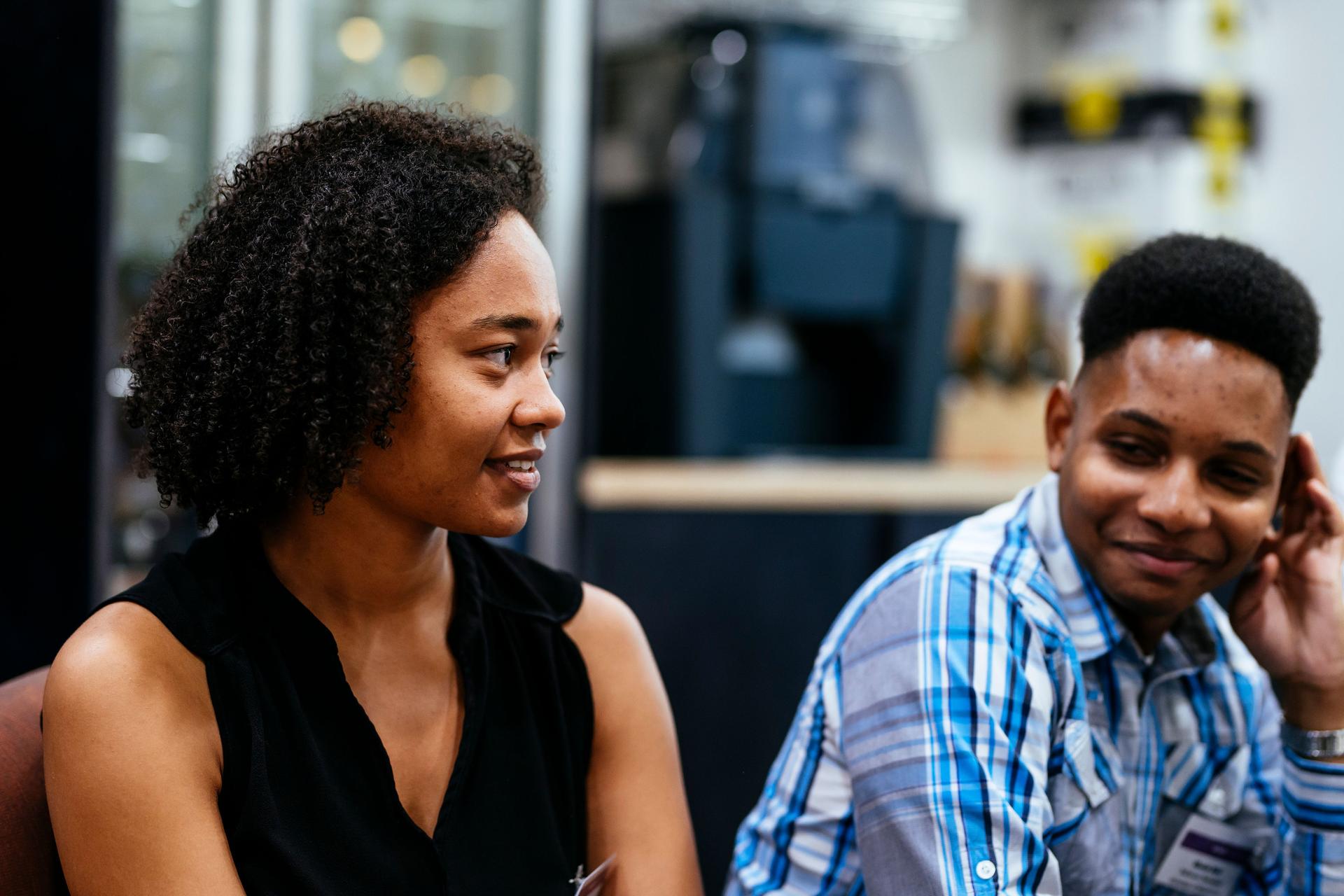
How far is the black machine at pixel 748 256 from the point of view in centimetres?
278

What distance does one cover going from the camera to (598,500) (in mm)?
2459

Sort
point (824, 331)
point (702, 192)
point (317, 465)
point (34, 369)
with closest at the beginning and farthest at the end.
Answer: point (317, 465)
point (34, 369)
point (702, 192)
point (824, 331)

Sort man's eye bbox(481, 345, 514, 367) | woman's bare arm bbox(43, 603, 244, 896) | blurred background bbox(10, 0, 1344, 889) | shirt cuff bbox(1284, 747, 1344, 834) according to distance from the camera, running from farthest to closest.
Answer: blurred background bbox(10, 0, 1344, 889) → shirt cuff bbox(1284, 747, 1344, 834) → man's eye bbox(481, 345, 514, 367) → woman's bare arm bbox(43, 603, 244, 896)

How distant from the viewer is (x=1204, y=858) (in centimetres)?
126

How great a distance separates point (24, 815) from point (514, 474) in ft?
1.28

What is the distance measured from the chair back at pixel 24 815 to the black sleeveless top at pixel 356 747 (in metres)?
0.13

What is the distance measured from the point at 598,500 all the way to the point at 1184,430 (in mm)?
1444

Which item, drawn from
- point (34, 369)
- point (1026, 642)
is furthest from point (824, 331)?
point (1026, 642)

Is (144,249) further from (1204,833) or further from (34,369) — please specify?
(1204,833)

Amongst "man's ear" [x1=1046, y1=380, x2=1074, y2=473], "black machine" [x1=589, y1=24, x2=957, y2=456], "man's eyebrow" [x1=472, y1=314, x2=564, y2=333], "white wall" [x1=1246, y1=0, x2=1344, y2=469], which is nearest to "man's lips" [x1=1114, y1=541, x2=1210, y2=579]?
"man's ear" [x1=1046, y1=380, x2=1074, y2=473]

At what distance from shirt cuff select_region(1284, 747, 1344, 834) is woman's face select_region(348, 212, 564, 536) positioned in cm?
73

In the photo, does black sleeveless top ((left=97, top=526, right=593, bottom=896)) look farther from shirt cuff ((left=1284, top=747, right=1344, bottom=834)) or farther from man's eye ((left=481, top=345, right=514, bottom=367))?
shirt cuff ((left=1284, top=747, right=1344, bottom=834))

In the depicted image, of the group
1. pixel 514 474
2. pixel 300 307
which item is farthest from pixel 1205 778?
pixel 300 307

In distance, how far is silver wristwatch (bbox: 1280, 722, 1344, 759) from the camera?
123 centimetres
